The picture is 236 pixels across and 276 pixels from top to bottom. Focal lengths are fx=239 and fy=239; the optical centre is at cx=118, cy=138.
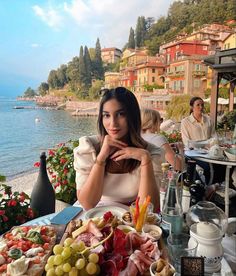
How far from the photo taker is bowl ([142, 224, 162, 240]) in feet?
2.73

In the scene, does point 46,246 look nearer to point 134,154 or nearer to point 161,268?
point 161,268

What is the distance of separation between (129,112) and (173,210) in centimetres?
67

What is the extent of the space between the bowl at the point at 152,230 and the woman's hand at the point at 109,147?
0.52 metres

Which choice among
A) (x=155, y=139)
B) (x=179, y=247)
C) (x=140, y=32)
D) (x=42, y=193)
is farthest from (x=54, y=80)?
(x=179, y=247)

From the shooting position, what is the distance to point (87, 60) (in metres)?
56.9

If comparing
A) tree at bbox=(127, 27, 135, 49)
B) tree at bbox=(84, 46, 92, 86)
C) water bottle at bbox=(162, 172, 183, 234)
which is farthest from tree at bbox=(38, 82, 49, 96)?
water bottle at bbox=(162, 172, 183, 234)

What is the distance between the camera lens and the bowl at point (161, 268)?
599mm

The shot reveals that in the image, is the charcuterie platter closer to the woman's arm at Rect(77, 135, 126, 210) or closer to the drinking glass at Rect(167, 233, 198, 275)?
the drinking glass at Rect(167, 233, 198, 275)

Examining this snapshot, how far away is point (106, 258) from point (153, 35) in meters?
61.0

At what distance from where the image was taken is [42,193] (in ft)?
5.88

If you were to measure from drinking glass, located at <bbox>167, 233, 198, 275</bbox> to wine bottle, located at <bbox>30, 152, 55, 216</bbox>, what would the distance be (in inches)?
46.6

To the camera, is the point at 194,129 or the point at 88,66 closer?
the point at 194,129

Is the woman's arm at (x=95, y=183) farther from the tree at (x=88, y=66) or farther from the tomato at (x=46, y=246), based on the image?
the tree at (x=88, y=66)

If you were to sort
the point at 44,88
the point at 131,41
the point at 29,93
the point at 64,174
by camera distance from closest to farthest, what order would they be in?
the point at 64,174
the point at 131,41
the point at 44,88
the point at 29,93
